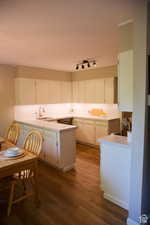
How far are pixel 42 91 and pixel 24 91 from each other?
0.62 meters

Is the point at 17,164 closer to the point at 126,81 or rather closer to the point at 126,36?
the point at 126,81

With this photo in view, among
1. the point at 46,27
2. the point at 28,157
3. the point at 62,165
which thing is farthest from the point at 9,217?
the point at 46,27

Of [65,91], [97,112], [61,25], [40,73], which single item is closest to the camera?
[61,25]

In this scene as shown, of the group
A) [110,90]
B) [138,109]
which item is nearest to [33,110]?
[110,90]

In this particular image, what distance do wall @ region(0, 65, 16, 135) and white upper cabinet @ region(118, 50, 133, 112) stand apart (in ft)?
11.6

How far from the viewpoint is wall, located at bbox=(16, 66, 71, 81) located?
4.70 meters

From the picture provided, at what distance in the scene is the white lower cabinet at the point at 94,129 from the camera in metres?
4.74

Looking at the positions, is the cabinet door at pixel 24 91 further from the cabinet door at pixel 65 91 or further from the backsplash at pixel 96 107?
the backsplash at pixel 96 107

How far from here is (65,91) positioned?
232 inches

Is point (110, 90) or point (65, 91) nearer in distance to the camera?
point (110, 90)

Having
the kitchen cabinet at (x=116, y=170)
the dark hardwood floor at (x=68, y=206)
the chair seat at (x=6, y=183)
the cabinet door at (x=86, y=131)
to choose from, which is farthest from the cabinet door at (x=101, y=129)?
the chair seat at (x=6, y=183)

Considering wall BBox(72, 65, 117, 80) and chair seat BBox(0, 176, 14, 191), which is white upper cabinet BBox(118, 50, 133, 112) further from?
wall BBox(72, 65, 117, 80)

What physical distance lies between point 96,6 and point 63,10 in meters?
0.36

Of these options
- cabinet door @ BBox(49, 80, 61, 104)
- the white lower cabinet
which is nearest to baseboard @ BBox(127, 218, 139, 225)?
the white lower cabinet
